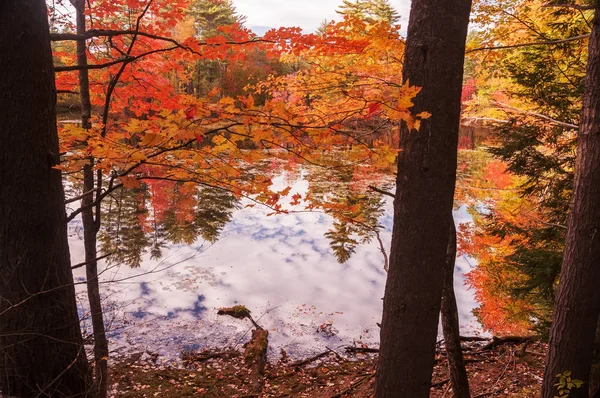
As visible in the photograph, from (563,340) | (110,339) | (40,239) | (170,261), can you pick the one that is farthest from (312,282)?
(40,239)

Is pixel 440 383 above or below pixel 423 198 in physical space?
below

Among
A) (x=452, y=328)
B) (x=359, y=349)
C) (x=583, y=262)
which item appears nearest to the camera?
(x=583, y=262)

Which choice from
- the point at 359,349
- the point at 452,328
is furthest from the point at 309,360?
the point at 452,328

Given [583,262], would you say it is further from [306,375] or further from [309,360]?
[309,360]

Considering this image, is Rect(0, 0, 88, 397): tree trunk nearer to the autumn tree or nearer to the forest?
the forest

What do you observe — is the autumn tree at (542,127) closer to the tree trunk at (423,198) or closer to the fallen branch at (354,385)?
the fallen branch at (354,385)

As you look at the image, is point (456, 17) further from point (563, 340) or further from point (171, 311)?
point (171, 311)

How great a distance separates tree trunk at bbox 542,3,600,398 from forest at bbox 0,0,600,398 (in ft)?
0.06

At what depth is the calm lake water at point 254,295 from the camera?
769 centimetres

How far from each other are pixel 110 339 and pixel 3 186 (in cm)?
595

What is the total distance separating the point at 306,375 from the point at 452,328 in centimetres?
332

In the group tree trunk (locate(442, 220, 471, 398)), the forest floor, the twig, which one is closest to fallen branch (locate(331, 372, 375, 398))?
the forest floor

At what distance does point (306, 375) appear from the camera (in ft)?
21.9

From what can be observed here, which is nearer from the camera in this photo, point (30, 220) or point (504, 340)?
point (30, 220)
